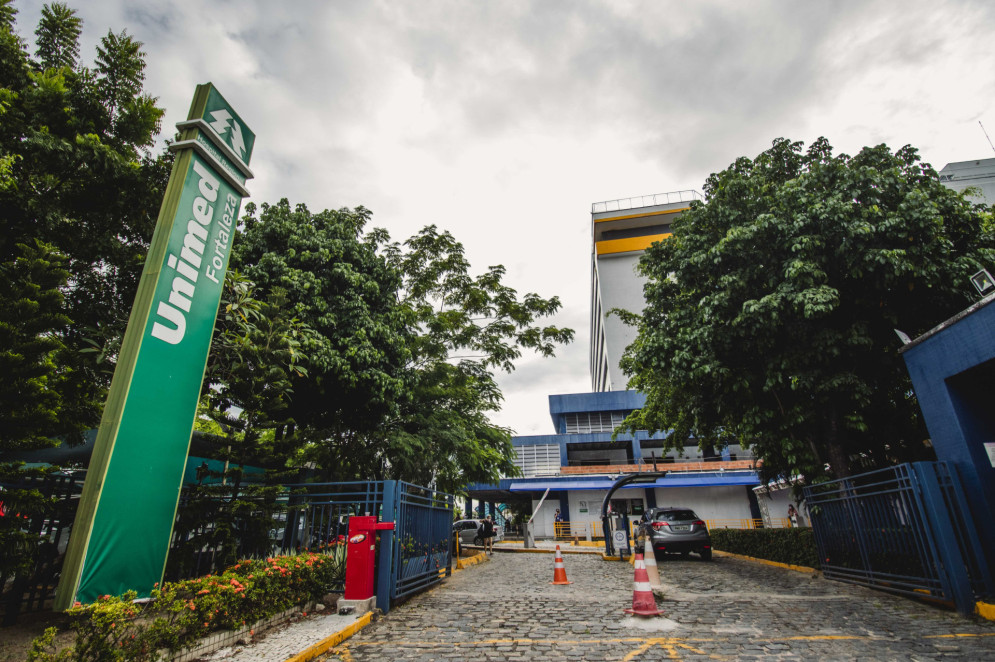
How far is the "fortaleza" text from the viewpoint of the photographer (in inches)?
209

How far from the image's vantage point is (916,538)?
6.28 m

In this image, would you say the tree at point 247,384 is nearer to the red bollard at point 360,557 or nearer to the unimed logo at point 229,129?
the red bollard at point 360,557

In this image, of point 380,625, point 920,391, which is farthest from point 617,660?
point 920,391

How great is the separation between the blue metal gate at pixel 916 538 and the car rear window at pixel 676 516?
522cm

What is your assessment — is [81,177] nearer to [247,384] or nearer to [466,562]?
[247,384]

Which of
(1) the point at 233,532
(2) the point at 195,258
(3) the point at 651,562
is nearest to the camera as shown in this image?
(2) the point at 195,258

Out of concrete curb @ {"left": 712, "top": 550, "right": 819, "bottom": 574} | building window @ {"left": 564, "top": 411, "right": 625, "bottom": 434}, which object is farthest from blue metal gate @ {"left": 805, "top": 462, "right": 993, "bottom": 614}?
building window @ {"left": 564, "top": 411, "right": 625, "bottom": 434}

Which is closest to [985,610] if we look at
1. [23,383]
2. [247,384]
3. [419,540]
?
[419,540]

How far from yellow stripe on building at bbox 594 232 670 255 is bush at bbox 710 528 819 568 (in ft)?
117

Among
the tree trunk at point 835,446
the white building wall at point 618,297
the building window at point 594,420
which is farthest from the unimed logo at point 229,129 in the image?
the white building wall at point 618,297

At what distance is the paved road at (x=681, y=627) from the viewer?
4387 millimetres

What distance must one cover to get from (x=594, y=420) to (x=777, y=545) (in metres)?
25.2

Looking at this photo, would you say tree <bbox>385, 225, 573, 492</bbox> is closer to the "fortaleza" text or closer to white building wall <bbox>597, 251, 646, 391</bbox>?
the "fortaleza" text

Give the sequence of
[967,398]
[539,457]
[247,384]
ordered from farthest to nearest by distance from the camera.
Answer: [539,457] → [247,384] → [967,398]
